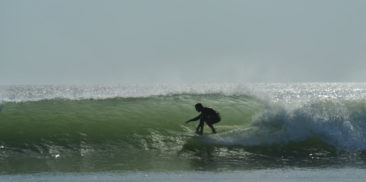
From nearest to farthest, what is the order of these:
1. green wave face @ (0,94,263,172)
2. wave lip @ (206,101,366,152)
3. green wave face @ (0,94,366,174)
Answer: green wave face @ (0,94,366,174) → green wave face @ (0,94,263,172) → wave lip @ (206,101,366,152)

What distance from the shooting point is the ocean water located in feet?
46.0

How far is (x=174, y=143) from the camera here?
58.8 feet

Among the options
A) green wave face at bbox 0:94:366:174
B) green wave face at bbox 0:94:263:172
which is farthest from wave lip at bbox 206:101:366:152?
green wave face at bbox 0:94:263:172

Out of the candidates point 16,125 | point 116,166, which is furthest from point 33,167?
point 16,125

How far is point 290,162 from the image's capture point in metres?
15.7

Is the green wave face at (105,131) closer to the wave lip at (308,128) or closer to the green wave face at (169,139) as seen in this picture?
the green wave face at (169,139)

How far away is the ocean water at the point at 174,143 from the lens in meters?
14.0

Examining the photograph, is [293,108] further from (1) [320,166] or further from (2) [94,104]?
(2) [94,104]

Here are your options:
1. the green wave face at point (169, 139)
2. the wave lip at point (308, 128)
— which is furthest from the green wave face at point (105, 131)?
the wave lip at point (308, 128)

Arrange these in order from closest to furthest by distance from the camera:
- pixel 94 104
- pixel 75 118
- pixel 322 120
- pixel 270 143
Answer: pixel 270 143
pixel 322 120
pixel 75 118
pixel 94 104

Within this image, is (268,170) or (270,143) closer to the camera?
(268,170)

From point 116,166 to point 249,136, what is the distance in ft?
16.9

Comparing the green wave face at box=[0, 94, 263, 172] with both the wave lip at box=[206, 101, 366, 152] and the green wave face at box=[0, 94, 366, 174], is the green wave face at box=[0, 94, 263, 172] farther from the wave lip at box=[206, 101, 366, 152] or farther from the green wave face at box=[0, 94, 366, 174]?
the wave lip at box=[206, 101, 366, 152]

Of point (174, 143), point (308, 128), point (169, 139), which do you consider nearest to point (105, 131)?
point (169, 139)
